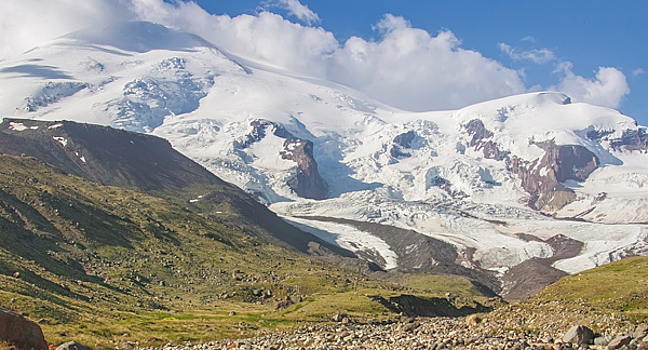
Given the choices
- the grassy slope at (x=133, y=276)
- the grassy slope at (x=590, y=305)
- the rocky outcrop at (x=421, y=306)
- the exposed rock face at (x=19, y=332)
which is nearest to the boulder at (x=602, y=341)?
the grassy slope at (x=590, y=305)

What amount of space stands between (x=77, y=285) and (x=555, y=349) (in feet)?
245

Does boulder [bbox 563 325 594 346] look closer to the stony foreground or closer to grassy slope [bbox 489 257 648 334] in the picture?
the stony foreground

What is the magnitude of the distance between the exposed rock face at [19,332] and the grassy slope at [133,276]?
30.2ft

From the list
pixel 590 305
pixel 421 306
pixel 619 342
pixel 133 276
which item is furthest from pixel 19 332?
pixel 421 306

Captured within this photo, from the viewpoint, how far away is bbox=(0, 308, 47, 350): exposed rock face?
3284 centimetres

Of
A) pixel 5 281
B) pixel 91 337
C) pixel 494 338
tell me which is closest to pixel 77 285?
pixel 5 281

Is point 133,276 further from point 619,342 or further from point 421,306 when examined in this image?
point 619,342

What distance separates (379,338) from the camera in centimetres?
4019

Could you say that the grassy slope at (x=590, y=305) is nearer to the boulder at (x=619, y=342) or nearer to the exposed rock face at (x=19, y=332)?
the boulder at (x=619, y=342)

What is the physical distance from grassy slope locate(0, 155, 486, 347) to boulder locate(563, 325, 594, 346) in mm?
30111

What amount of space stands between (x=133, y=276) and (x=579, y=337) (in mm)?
101490

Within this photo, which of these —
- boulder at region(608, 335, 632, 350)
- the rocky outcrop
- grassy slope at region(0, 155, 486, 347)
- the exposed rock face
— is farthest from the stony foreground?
the rocky outcrop

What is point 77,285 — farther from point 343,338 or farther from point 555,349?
point 555,349

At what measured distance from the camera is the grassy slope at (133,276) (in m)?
57.9
